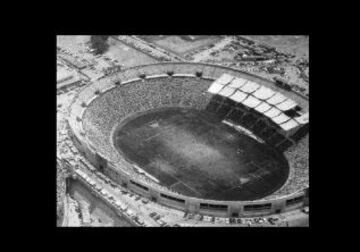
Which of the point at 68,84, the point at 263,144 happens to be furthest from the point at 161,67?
the point at 263,144

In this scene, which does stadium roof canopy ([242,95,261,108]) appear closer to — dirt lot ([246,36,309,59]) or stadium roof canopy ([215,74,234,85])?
stadium roof canopy ([215,74,234,85])

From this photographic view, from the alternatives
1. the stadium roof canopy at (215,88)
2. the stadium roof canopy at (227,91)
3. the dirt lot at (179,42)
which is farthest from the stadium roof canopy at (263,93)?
the dirt lot at (179,42)

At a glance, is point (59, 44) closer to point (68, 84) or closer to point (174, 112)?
point (68, 84)

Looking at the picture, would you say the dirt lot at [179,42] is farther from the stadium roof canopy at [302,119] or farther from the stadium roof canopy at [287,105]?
the stadium roof canopy at [302,119]

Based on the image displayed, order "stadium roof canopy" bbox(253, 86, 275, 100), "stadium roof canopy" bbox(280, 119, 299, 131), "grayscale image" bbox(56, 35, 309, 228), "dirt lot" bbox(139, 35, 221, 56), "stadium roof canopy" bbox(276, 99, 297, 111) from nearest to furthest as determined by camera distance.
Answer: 1. "grayscale image" bbox(56, 35, 309, 228)
2. "stadium roof canopy" bbox(280, 119, 299, 131)
3. "stadium roof canopy" bbox(276, 99, 297, 111)
4. "stadium roof canopy" bbox(253, 86, 275, 100)
5. "dirt lot" bbox(139, 35, 221, 56)

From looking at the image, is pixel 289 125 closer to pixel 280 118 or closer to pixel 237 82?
pixel 280 118

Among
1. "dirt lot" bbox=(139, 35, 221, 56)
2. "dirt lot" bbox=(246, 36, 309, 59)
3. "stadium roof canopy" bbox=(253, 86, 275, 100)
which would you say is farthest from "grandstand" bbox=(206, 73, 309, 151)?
"dirt lot" bbox=(246, 36, 309, 59)
